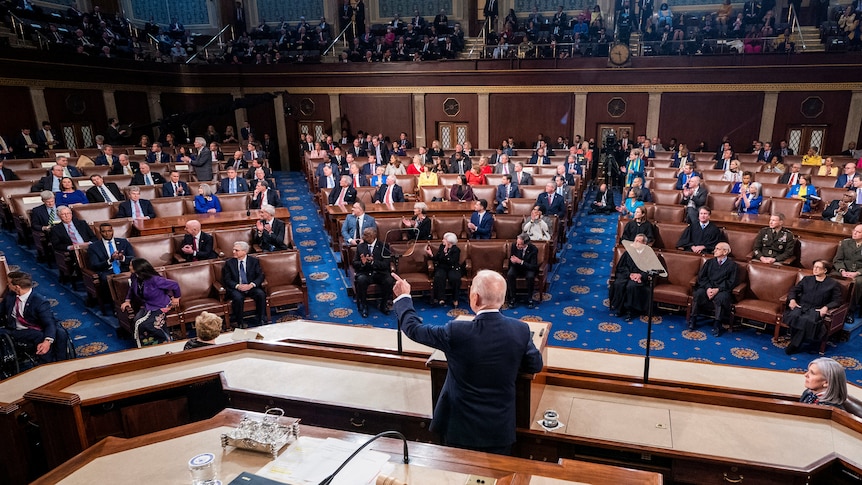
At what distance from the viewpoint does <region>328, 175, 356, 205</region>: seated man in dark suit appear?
9711 mm

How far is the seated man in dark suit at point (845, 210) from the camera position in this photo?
784 centimetres

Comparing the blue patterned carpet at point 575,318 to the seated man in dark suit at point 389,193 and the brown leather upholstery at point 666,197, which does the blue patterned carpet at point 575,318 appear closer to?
the brown leather upholstery at point 666,197

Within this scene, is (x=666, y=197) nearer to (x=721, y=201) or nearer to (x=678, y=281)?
(x=721, y=201)

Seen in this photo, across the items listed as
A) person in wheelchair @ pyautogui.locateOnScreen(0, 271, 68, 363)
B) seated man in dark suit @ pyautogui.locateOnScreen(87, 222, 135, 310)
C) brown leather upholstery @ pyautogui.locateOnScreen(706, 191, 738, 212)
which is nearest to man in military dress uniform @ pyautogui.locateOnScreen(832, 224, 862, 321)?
brown leather upholstery @ pyautogui.locateOnScreen(706, 191, 738, 212)

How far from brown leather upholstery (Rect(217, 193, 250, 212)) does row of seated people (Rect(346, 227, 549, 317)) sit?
3.09m

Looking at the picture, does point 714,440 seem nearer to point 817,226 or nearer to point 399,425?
point 399,425

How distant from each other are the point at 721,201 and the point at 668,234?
2.04 meters

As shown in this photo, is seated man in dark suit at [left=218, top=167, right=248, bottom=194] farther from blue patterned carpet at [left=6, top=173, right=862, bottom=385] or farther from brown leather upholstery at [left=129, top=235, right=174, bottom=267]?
brown leather upholstery at [left=129, top=235, right=174, bottom=267]

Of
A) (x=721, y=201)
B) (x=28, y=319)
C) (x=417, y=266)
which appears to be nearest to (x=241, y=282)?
(x=28, y=319)

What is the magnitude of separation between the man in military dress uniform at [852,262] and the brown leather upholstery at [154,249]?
8.21 meters

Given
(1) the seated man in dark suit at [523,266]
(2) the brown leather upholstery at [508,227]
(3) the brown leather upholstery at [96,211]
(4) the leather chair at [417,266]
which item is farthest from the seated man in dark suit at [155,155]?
(1) the seated man in dark suit at [523,266]

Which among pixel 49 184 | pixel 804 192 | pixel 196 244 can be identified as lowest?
pixel 196 244

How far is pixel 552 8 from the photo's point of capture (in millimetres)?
18656

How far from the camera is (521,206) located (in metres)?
9.16
